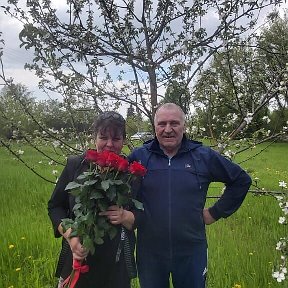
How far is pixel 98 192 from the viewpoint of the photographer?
76.4 inches

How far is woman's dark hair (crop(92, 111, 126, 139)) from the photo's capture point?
7.79 ft

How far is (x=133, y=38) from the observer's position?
300 centimetres

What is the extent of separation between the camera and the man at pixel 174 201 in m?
2.54

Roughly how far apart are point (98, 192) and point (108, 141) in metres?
0.49

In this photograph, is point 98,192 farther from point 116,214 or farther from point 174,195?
point 174,195

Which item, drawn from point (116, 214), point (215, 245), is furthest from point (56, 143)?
point (215, 245)

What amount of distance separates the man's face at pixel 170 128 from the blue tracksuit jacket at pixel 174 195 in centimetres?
7

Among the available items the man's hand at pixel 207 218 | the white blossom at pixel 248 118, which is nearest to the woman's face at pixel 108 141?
the man's hand at pixel 207 218

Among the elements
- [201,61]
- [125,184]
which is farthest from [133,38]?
[125,184]

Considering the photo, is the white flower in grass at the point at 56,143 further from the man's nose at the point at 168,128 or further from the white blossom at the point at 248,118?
the white blossom at the point at 248,118

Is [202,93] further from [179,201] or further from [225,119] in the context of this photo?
[179,201]

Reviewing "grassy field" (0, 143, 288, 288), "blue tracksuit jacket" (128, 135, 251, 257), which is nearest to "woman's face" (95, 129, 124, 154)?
"blue tracksuit jacket" (128, 135, 251, 257)

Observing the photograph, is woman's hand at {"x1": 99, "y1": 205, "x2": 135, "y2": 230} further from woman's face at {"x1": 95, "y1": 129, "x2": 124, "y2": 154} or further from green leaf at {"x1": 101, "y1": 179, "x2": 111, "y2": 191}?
woman's face at {"x1": 95, "y1": 129, "x2": 124, "y2": 154}

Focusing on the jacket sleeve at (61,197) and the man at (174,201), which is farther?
the man at (174,201)
